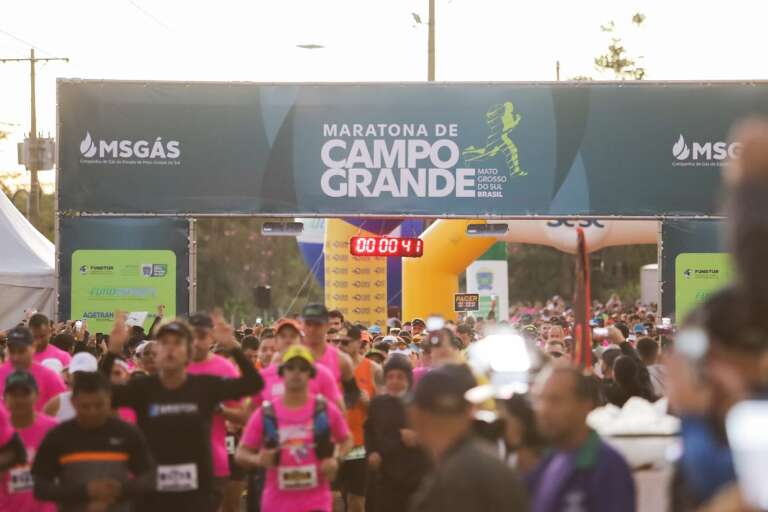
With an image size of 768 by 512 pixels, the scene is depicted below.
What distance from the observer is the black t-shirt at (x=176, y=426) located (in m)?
8.76

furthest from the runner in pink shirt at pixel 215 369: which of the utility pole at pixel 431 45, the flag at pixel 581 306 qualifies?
the utility pole at pixel 431 45

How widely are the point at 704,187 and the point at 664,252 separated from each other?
4.05ft

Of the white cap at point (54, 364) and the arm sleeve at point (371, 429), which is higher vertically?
the white cap at point (54, 364)

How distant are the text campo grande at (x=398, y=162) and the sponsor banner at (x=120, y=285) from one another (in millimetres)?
3105

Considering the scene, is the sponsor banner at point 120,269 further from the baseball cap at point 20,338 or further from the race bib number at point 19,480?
the race bib number at point 19,480

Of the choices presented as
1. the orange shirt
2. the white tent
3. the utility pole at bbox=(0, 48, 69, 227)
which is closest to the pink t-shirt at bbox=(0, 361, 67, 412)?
the orange shirt

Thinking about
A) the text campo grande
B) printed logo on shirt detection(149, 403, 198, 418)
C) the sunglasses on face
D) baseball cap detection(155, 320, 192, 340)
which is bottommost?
printed logo on shirt detection(149, 403, 198, 418)

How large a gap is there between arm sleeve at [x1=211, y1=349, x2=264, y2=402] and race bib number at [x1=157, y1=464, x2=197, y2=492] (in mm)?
473

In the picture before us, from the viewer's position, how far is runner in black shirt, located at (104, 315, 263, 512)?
8742mm

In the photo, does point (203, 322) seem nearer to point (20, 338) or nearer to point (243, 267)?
point (20, 338)

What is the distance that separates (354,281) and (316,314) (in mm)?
17844

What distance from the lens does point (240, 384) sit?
909cm

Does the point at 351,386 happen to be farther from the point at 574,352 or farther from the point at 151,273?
the point at 151,273

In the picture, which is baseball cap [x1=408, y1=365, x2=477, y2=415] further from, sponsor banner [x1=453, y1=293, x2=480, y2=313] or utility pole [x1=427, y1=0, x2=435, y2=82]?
utility pole [x1=427, y1=0, x2=435, y2=82]
